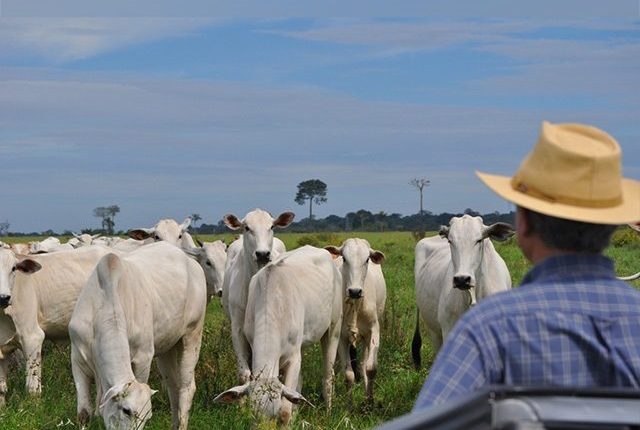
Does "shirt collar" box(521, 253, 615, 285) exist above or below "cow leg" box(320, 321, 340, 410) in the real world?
above

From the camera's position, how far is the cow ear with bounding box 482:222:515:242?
→ 37.1ft

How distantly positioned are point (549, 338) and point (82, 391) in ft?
23.9

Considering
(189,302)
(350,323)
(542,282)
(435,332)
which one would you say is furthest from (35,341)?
(542,282)

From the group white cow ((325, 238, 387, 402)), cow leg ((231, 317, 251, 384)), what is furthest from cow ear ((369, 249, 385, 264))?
cow leg ((231, 317, 251, 384))

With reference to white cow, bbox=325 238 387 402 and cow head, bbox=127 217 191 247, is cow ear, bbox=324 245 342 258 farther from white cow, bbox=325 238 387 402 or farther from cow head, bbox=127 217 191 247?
cow head, bbox=127 217 191 247

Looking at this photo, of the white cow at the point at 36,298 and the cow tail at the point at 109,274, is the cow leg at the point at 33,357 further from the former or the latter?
the cow tail at the point at 109,274

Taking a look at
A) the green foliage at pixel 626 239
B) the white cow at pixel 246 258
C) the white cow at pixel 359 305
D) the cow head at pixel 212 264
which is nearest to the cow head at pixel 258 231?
the white cow at pixel 246 258

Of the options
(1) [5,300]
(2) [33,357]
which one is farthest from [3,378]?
(1) [5,300]

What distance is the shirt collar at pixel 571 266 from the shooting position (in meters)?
3.18

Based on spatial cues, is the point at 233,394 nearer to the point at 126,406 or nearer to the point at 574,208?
the point at 126,406

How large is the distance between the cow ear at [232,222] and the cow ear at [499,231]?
11.0 feet

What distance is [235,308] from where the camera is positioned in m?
12.7

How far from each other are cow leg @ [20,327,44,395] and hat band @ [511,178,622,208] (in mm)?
9720

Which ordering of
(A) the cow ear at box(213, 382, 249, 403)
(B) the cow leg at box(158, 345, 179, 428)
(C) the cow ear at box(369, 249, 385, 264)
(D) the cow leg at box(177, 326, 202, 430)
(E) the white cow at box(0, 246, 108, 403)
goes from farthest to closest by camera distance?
(C) the cow ear at box(369, 249, 385, 264) → (E) the white cow at box(0, 246, 108, 403) → (B) the cow leg at box(158, 345, 179, 428) → (D) the cow leg at box(177, 326, 202, 430) → (A) the cow ear at box(213, 382, 249, 403)
